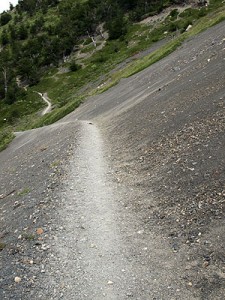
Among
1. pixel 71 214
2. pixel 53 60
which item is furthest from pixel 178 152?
pixel 53 60

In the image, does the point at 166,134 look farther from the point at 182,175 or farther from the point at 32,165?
the point at 32,165

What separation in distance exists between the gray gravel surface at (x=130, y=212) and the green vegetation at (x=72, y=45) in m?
58.9

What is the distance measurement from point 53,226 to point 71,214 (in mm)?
1062

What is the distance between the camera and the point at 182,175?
14.2 meters

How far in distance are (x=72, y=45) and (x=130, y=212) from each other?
11797 cm

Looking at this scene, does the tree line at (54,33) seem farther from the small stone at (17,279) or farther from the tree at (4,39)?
the small stone at (17,279)

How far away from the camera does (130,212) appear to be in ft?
44.1

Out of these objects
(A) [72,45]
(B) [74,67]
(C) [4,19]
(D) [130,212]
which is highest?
(C) [4,19]

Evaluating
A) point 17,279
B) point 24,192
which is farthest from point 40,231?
point 24,192

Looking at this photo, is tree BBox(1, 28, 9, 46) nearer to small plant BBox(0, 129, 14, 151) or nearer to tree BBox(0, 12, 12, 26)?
tree BBox(0, 12, 12, 26)

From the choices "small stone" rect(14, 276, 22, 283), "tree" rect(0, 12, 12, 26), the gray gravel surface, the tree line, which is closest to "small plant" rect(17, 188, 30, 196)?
the gray gravel surface

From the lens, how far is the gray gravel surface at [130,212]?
951cm

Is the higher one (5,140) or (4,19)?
(4,19)

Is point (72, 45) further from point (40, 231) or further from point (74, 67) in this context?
point (40, 231)
